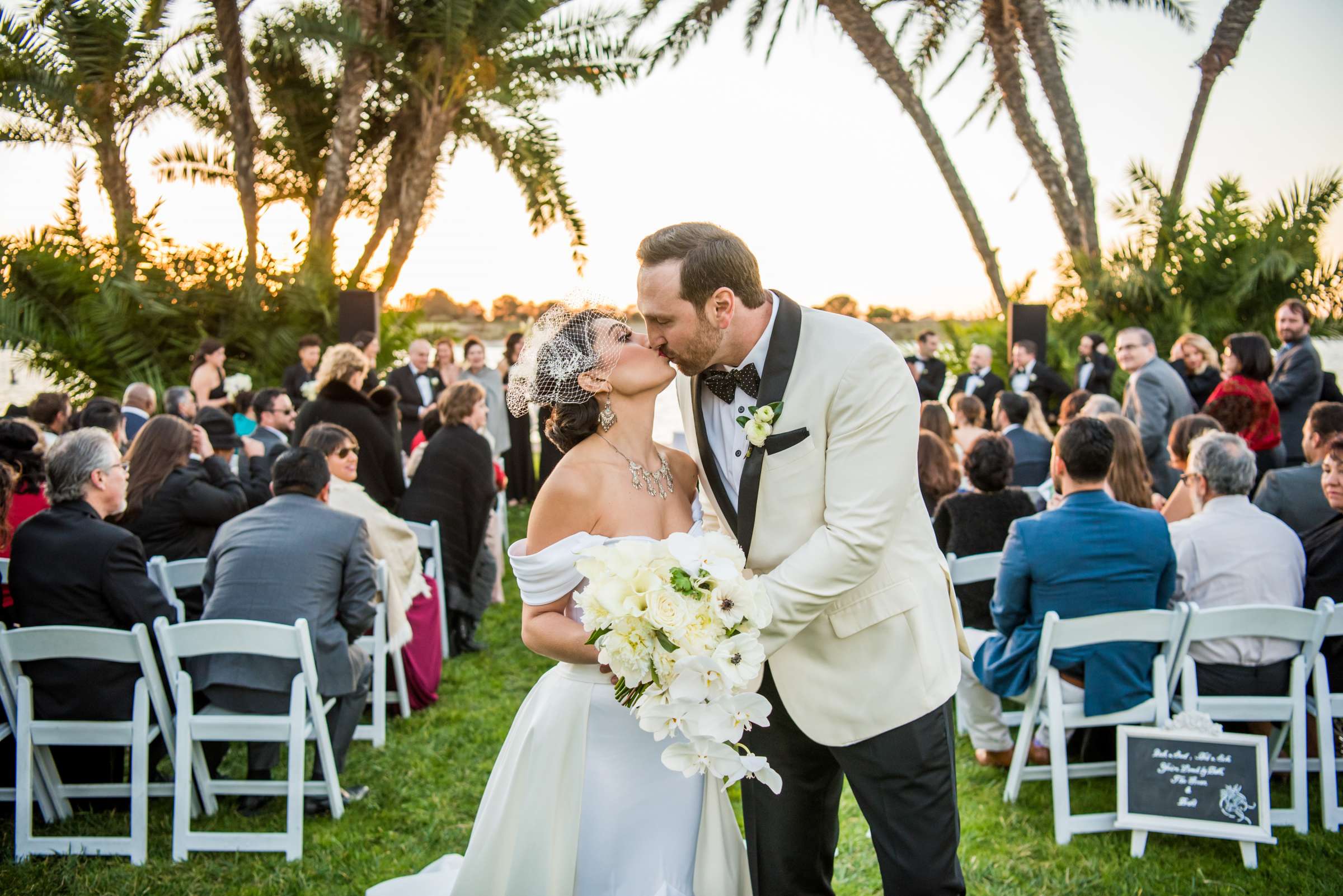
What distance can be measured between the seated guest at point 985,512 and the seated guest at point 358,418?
155 inches

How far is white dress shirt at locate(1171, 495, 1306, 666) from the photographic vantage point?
437cm

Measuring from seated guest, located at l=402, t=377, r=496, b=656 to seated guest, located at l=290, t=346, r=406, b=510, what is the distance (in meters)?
0.61

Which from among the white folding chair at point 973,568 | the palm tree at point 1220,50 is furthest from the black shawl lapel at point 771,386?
the palm tree at point 1220,50

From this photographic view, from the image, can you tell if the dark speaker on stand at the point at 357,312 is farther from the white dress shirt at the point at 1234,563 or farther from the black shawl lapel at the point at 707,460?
the black shawl lapel at the point at 707,460

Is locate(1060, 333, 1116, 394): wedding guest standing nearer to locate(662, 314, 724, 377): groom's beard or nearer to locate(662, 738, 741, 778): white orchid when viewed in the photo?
locate(662, 314, 724, 377): groom's beard

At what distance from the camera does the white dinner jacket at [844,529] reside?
8.09 feet

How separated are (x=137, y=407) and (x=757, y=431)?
7213 mm

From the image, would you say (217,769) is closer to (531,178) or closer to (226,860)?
(226,860)

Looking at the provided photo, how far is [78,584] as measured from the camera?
13.7ft

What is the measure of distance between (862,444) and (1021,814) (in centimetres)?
264

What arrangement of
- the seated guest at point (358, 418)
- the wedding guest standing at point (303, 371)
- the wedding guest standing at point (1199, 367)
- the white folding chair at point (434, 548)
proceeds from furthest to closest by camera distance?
the wedding guest standing at point (303, 371)
the wedding guest standing at point (1199, 367)
the seated guest at point (358, 418)
the white folding chair at point (434, 548)

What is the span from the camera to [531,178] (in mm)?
15883

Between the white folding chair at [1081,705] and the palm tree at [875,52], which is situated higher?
the palm tree at [875,52]

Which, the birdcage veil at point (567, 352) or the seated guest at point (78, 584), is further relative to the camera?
the seated guest at point (78, 584)
